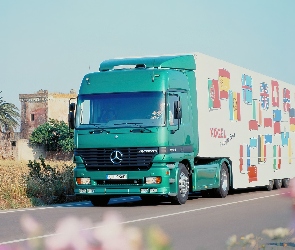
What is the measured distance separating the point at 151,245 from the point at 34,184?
2066 centimetres

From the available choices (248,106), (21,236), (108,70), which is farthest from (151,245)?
(248,106)

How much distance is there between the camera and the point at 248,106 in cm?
2550

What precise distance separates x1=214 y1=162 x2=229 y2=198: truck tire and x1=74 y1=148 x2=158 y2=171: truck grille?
14.1ft

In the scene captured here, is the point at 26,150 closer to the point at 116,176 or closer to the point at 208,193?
the point at 208,193

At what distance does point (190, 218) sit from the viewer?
51.8 ft

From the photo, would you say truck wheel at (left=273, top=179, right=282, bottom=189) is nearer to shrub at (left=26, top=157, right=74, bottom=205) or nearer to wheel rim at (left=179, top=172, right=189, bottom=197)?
shrub at (left=26, top=157, right=74, bottom=205)

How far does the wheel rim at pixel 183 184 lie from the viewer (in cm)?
1956

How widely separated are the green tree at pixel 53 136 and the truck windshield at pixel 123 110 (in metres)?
81.6

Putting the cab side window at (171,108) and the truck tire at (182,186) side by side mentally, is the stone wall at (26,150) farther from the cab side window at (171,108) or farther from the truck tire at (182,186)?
the cab side window at (171,108)

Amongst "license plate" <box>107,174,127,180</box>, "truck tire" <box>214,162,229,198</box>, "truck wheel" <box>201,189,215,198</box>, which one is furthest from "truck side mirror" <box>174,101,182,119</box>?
"truck wheel" <box>201,189,215,198</box>

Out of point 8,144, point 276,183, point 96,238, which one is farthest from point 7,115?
point 96,238

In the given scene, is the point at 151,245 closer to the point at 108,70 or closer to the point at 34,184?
the point at 108,70

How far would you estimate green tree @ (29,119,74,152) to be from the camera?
10206 centimetres

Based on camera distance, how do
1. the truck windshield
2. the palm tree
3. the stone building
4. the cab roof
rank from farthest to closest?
the stone building
the palm tree
the cab roof
the truck windshield
